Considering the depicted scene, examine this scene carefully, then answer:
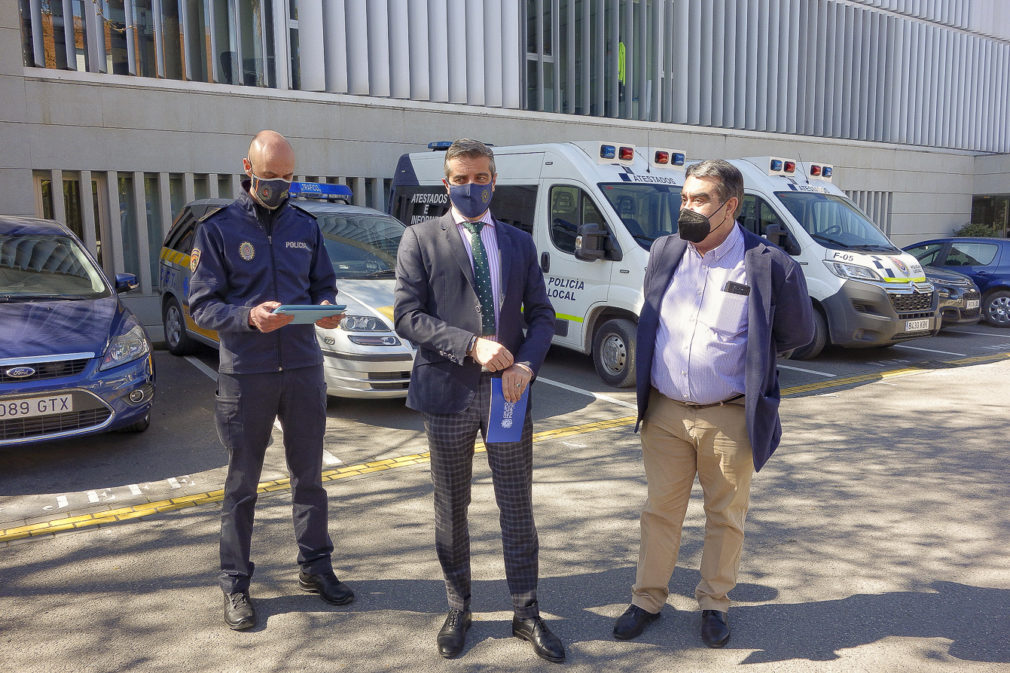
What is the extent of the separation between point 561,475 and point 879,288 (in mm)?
5707

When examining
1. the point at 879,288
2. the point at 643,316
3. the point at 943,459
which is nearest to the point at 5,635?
the point at 643,316

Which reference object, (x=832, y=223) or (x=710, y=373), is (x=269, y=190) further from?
(x=832, y=223)

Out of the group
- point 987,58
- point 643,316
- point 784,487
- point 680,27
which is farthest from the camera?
point 987,58

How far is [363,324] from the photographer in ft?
22.9

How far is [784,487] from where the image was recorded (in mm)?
5465

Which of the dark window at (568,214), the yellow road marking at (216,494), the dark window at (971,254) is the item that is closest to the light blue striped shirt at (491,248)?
the yellow road marking at (216,494)

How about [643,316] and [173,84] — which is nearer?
[643,316]

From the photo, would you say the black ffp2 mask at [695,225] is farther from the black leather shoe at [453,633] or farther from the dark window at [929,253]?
the dark window at [929,253]

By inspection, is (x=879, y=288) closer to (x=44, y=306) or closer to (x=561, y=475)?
(x=561, y=475)

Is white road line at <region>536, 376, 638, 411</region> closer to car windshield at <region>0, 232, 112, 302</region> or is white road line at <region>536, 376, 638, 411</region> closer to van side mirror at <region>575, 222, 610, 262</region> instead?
van side mirror at <region>575, 222, 610, 262</region>

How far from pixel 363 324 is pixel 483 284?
Result: 382 centimetres

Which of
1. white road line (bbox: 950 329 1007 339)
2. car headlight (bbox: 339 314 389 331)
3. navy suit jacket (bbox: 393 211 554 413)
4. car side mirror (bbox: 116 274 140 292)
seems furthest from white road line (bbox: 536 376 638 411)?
white road line (bbox: 950 329 1007 339)

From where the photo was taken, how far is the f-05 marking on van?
8414mm

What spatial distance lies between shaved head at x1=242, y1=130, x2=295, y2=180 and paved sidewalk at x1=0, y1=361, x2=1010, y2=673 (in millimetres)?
1946
